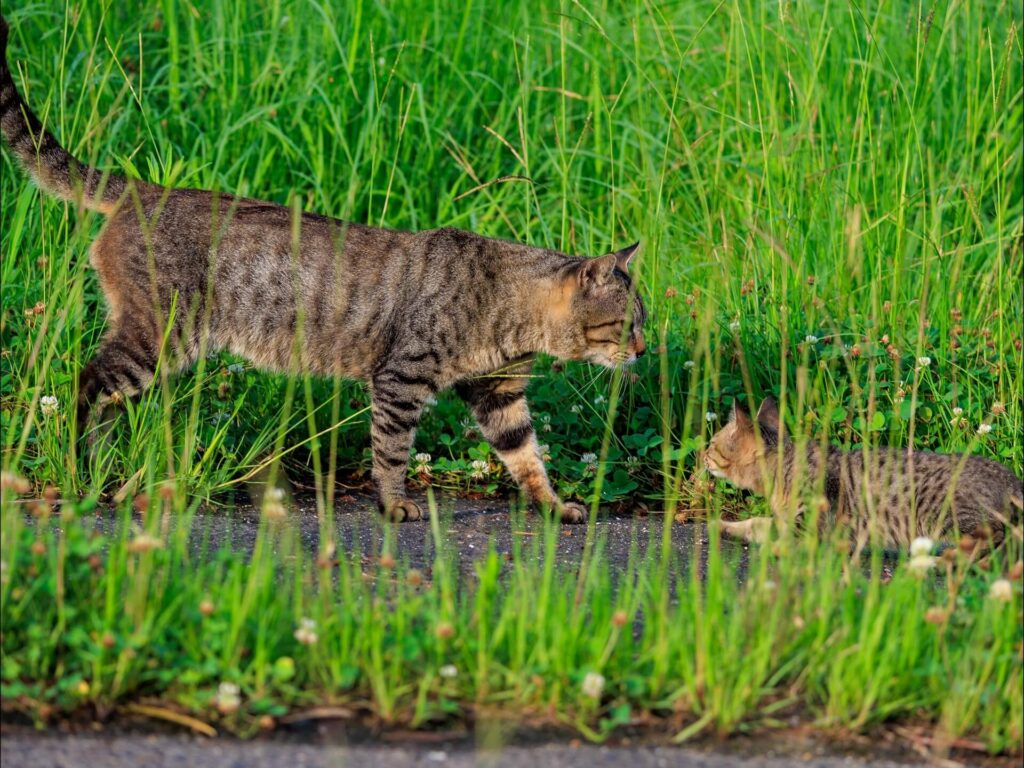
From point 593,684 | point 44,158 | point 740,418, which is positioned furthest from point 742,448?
point 44,158

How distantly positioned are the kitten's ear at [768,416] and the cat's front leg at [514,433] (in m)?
0.78

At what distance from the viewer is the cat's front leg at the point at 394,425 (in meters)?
5.20

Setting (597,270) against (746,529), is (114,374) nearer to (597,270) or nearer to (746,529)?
(597,270)

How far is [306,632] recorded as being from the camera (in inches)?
117

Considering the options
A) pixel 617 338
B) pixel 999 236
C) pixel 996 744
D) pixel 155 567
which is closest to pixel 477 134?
pixel 617 338

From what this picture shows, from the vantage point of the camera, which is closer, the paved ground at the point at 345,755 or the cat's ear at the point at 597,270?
the paved ground at the point at 345,755

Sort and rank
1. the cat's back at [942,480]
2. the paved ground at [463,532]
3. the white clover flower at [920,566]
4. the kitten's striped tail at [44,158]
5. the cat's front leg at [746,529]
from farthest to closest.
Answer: the kitten's striped tail at [44,158]
the cat's front leg at [746,529]
the cat's back at [942,480]
the paved ground at [463,532]
the white clover flower at [920,566]

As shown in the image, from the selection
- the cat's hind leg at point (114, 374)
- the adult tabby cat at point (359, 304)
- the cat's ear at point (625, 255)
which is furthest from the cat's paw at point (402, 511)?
the cat's ear at point (625, 255)

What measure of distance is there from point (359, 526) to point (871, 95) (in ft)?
11.6

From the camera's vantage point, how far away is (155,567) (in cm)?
324

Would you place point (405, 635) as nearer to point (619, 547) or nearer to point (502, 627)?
point (502, 627)

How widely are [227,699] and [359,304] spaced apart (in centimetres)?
286

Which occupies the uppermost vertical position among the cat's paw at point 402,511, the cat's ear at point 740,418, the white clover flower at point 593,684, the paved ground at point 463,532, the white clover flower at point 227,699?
the cat's ear at point 740,418

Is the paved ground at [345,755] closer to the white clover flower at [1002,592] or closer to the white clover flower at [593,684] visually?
the white clover flower at [593,684]
